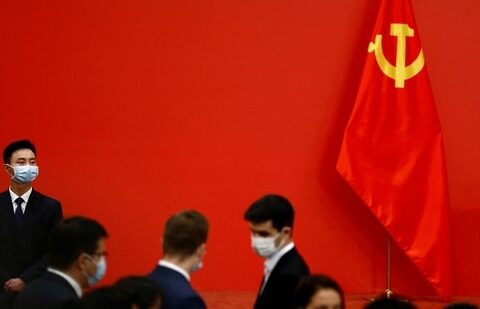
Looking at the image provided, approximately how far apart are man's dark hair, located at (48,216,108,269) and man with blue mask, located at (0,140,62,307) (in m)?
2.11

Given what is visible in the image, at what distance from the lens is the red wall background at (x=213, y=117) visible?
6.29 m

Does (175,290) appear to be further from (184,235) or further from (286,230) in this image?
(286,230)

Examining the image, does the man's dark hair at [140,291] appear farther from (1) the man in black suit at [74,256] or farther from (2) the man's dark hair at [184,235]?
(2) the man's dark hair at [184,235]

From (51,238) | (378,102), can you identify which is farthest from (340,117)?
(51,238)

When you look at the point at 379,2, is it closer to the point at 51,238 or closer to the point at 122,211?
the point at 122,211

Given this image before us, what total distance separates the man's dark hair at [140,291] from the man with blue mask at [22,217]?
7.85 ft

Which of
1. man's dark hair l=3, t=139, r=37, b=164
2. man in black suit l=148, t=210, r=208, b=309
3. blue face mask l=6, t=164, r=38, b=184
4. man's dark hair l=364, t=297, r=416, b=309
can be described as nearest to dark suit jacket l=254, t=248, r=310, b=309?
man in black suit l=148, t=210, r=208, b=309

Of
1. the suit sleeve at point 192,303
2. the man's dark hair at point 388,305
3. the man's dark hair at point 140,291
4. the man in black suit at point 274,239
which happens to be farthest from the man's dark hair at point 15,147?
the man's dark hair at point 388,305

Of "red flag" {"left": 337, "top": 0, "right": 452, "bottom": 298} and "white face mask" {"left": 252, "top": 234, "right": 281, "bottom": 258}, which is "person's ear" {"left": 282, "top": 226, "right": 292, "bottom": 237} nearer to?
"white face mask" {"left": 252, "top": 234, "right": 281, "bottom": 258}

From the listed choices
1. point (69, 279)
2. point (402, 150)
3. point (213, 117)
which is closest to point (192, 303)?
point (69, 279)

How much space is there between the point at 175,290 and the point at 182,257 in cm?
17

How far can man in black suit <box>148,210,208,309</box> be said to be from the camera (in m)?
3.57

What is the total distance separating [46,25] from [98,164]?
0.94m

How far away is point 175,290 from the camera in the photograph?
3.56m
